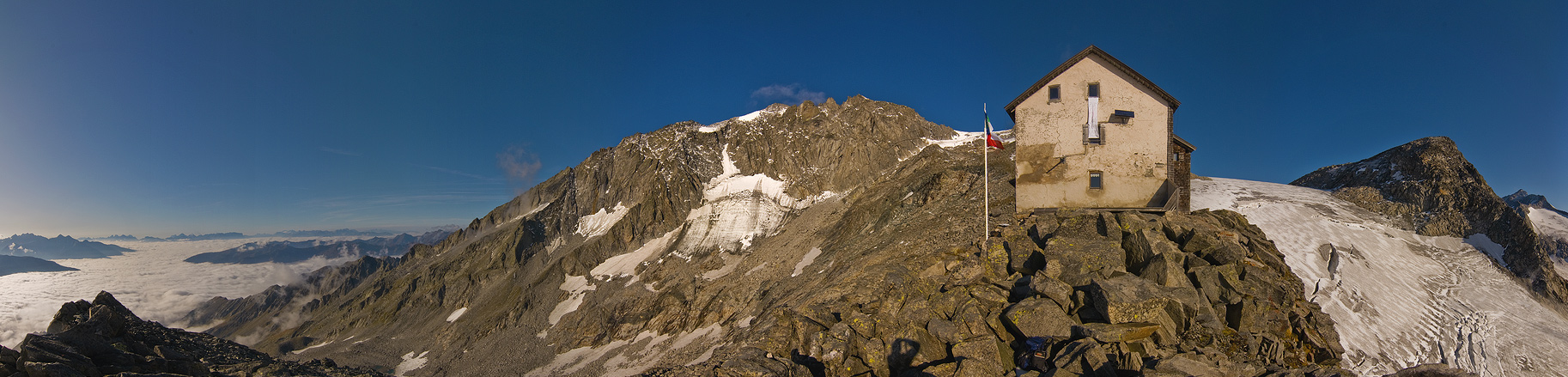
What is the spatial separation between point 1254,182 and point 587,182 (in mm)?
95984

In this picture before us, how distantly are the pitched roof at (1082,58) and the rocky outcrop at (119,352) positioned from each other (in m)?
26.9

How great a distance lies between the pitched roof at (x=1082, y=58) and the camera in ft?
75.5

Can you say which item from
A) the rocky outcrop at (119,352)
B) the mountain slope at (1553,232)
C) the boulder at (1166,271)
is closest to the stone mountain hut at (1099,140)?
the boulder at (1166,271)

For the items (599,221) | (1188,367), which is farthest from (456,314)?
(1188,367)

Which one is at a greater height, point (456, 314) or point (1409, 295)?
point (1409, 295)

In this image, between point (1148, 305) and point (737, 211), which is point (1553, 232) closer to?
point (1148, 305)

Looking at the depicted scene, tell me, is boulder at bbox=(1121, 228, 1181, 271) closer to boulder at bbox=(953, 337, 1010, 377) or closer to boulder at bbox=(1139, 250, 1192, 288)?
boulder at bbox=(1139, 250, 1192, 288)

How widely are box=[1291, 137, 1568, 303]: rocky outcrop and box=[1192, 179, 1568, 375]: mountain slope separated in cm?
70

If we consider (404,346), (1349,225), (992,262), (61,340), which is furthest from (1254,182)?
(404,346)

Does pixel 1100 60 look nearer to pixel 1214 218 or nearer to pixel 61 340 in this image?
pixel 1214 218

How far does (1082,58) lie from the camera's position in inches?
934

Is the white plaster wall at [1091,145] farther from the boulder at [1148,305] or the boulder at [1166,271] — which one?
the boulder at [1148,305]

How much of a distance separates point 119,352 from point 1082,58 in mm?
31241

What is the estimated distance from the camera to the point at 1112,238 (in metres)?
18.7
